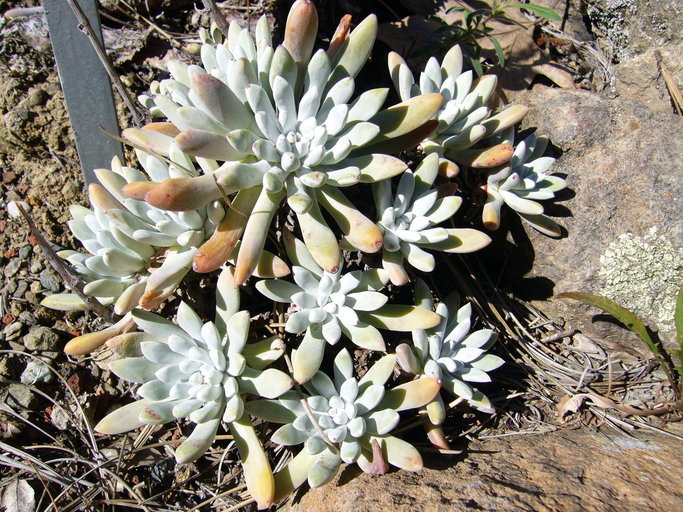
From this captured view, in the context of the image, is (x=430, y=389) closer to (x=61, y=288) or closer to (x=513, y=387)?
(x=513, y=387)

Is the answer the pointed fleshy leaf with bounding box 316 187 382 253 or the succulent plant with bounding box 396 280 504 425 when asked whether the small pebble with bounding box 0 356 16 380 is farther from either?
the succulent plant with bounding box 396 280 504 425

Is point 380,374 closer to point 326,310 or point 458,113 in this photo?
point 326,310

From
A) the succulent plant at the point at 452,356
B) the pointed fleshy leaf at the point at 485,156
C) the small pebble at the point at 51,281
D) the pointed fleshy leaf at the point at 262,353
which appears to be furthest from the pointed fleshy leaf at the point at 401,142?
the small pebble at the point at 51,281

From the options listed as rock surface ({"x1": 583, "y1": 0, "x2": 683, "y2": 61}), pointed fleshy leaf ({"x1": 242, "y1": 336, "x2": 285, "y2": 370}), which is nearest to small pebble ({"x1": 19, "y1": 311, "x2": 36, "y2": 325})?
pointed fleshy leaf ({"x1": 242, "y1": 336, "x2": 285, "y2": 370})

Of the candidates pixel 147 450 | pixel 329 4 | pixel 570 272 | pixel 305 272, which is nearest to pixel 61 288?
pixel 147 450

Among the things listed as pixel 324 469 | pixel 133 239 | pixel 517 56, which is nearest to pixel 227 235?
pixel 133 239

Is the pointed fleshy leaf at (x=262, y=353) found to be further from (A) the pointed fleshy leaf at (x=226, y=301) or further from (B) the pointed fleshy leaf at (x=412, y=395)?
(B) the pointed fleshy leaf at (x=412, y=395)
